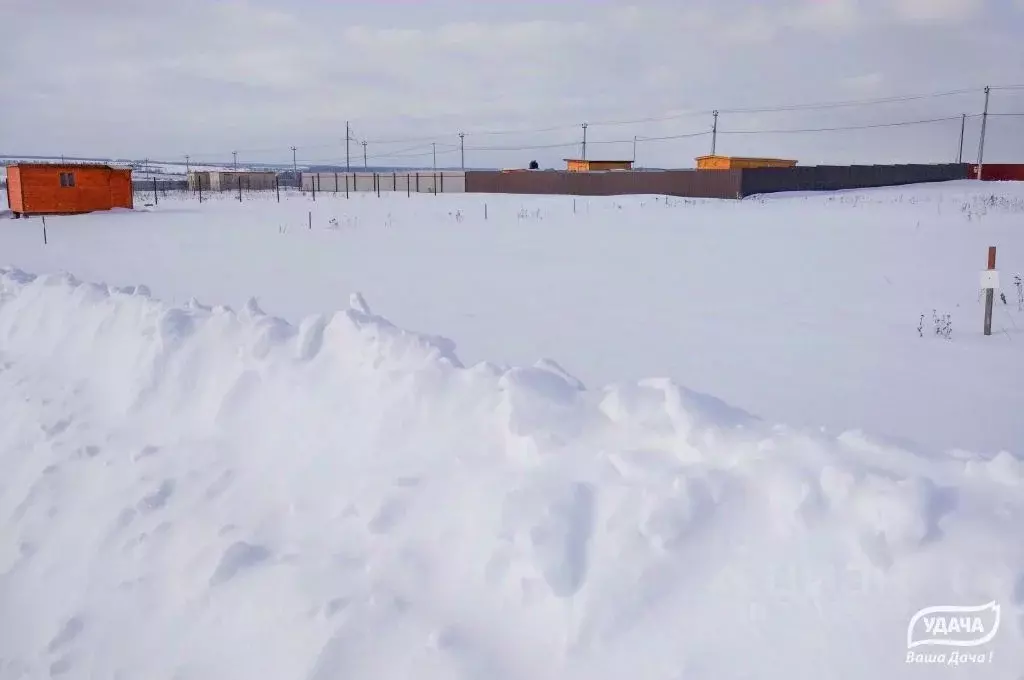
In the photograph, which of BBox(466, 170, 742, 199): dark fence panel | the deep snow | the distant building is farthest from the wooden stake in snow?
the distant building

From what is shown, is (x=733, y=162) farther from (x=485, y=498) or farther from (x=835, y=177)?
(x=485, y=498)

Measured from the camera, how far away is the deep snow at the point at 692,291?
6.94m

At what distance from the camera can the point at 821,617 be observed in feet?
9.21

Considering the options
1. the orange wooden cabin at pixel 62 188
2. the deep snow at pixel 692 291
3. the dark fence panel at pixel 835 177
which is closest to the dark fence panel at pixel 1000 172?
the dark fence panel at pixel 835 177

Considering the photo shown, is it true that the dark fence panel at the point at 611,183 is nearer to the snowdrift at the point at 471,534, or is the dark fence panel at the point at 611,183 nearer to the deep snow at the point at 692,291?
the deep snow at the point at 692,291

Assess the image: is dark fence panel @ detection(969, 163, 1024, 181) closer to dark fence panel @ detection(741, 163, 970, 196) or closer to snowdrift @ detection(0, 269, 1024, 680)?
dark fence panel @ detection(741, 163, 970, 196)

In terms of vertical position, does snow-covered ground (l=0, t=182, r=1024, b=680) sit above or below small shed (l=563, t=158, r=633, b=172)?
below

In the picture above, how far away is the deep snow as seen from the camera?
694 cm

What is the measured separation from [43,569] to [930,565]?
4.52 m

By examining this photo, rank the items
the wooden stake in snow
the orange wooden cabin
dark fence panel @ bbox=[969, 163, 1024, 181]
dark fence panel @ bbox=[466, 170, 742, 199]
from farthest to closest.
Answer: dark fence panel @ bbox=[969, 163, 1024, 181] → dark fence panel @ bbox=[466, 170, 742, 199] → the orange wooden cabin → the wooden stake in snow

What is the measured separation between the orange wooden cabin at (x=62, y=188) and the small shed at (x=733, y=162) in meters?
38.3

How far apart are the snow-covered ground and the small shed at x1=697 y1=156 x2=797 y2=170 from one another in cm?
4886

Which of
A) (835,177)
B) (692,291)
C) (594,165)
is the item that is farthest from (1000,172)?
(692,291)

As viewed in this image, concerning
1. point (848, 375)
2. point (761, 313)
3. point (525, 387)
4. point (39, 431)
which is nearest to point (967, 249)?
point (761, 313)
